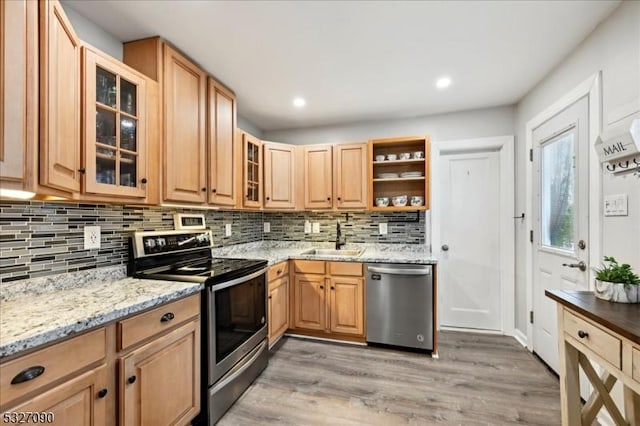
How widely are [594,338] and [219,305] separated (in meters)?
1.89

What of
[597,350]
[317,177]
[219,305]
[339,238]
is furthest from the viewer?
[339,238]

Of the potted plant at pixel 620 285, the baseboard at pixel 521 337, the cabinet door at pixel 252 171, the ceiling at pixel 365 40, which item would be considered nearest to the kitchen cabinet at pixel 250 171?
the cabinet door at pixel 252 171

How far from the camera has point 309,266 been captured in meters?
2.92

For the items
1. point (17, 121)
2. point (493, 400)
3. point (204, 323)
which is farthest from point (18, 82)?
point (493, 400)

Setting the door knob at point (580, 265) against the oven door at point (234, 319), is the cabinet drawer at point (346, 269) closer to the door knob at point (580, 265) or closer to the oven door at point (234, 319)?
the oven door at point (234, 319)

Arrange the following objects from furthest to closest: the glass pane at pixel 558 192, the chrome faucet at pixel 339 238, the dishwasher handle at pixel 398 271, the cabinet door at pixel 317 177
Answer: the chrome faucet at pixel 339 238 → the cabinet door at pixel 317 177 → the dishwasher handle at pixel 398 271 → the glass pane at pixel 558 192

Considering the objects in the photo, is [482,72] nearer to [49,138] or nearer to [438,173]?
[438,173]

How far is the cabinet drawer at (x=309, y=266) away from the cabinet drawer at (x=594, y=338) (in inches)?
75.5

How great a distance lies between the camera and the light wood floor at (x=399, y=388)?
1.80 metres

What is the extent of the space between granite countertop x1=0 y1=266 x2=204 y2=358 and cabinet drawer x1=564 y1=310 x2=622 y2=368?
1918 mm

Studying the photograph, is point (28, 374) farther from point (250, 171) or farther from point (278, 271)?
point (250, 171)

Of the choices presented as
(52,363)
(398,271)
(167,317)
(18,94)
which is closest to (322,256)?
(398,271)

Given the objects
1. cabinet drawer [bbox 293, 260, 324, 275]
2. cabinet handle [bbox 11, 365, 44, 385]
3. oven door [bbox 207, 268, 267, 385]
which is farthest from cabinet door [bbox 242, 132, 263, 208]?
cabinet handle [bbox 11, 365, 44, 385]

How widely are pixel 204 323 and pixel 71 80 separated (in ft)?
A: 4.62
